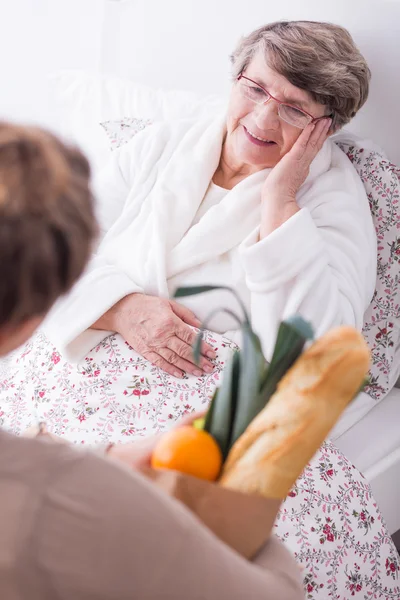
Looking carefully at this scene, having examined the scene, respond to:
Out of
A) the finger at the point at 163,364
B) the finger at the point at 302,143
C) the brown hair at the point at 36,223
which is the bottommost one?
the finger at the point at 163,364

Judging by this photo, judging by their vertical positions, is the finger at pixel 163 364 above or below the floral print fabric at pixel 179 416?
above

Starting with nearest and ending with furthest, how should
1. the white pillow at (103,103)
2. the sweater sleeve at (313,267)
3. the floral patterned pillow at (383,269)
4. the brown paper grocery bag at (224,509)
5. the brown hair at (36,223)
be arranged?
the brown hair at (36,223) < the brown paper grocery bag at (224,509) < the sweater sleeve at (313,267) < the floral patterned pillow at (383,269) < the white pillow at (103,103)

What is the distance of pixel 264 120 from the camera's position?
1.65m

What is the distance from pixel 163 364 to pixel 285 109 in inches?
26.6

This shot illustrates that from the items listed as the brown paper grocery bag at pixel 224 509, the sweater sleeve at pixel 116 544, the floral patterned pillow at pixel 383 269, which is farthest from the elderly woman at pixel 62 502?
the floral patterned pillow at pixel 383 269

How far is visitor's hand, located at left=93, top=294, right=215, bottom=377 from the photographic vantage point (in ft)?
5.04

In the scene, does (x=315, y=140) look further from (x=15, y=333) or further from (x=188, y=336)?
(x=15, y=333)

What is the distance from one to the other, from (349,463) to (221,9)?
146 centimetres

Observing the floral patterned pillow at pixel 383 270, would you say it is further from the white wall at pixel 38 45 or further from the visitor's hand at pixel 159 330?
the white wall at pixel 38 45

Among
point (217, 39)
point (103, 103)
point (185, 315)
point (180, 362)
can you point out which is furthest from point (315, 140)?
point (103, 103)

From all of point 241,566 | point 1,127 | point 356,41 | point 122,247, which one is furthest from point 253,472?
point 356,41

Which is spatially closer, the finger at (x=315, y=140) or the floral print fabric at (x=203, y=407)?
the floral print fabric at (x=203, y=407)

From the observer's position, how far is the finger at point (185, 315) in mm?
1625

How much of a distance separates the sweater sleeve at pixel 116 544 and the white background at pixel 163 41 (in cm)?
146
